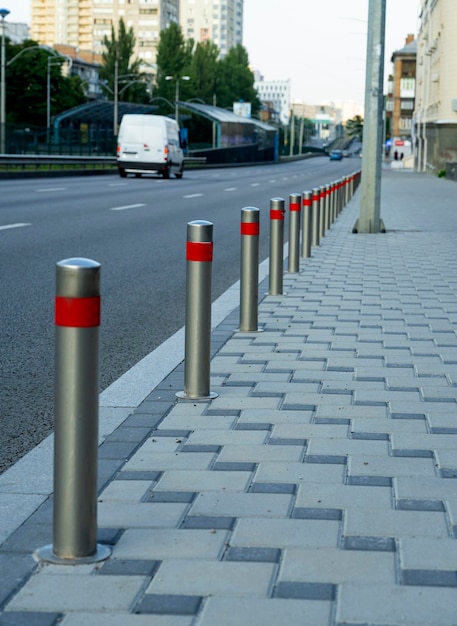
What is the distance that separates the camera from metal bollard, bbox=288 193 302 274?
11.4 m

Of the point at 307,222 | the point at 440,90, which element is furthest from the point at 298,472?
the point at 440,90

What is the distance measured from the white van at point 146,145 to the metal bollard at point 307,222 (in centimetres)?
2735

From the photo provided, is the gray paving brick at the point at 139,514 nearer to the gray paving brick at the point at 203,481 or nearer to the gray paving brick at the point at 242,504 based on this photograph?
the gray paving brick at the point at 242,504

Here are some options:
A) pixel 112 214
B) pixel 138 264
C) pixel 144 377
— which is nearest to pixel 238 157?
pixel 112 214

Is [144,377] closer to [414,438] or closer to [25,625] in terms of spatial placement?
[414,438]

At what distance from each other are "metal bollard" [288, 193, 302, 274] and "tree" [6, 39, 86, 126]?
294 ft

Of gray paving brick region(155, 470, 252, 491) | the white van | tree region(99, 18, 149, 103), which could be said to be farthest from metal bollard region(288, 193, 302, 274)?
tree region(99, 18, 149, 103)

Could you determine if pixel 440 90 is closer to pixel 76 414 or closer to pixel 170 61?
pixel 76 414

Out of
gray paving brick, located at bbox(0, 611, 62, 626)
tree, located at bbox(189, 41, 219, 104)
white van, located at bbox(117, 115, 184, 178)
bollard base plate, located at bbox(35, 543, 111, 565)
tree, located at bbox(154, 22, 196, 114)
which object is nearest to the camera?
gray paving brick, located at bbox(0, 611, 62, 626)

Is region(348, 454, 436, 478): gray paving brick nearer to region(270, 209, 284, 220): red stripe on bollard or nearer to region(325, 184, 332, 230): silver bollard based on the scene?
region(270, 209, 284, 220): red stripe on bollard

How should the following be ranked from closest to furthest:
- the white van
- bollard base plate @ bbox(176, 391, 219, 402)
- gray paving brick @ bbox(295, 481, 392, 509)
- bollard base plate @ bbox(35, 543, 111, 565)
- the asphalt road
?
bollard base plate @ bbox(35, 543, 111, 565) < gray paving brick @ bbox(295, 481, 392, 509) < bollard base plate @ bbox(176, 391, 219, 402) < the asphalt road < the white van

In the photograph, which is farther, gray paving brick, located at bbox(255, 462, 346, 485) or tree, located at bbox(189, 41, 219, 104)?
tree, located at bbox(189, 41, 219, 104)

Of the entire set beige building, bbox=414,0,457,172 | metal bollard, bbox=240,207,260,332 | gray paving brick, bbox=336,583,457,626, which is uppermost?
beige building, bbox=414,0,457,172

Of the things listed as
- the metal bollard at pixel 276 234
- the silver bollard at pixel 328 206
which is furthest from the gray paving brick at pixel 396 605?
the silver bollard at pixel 328 206
